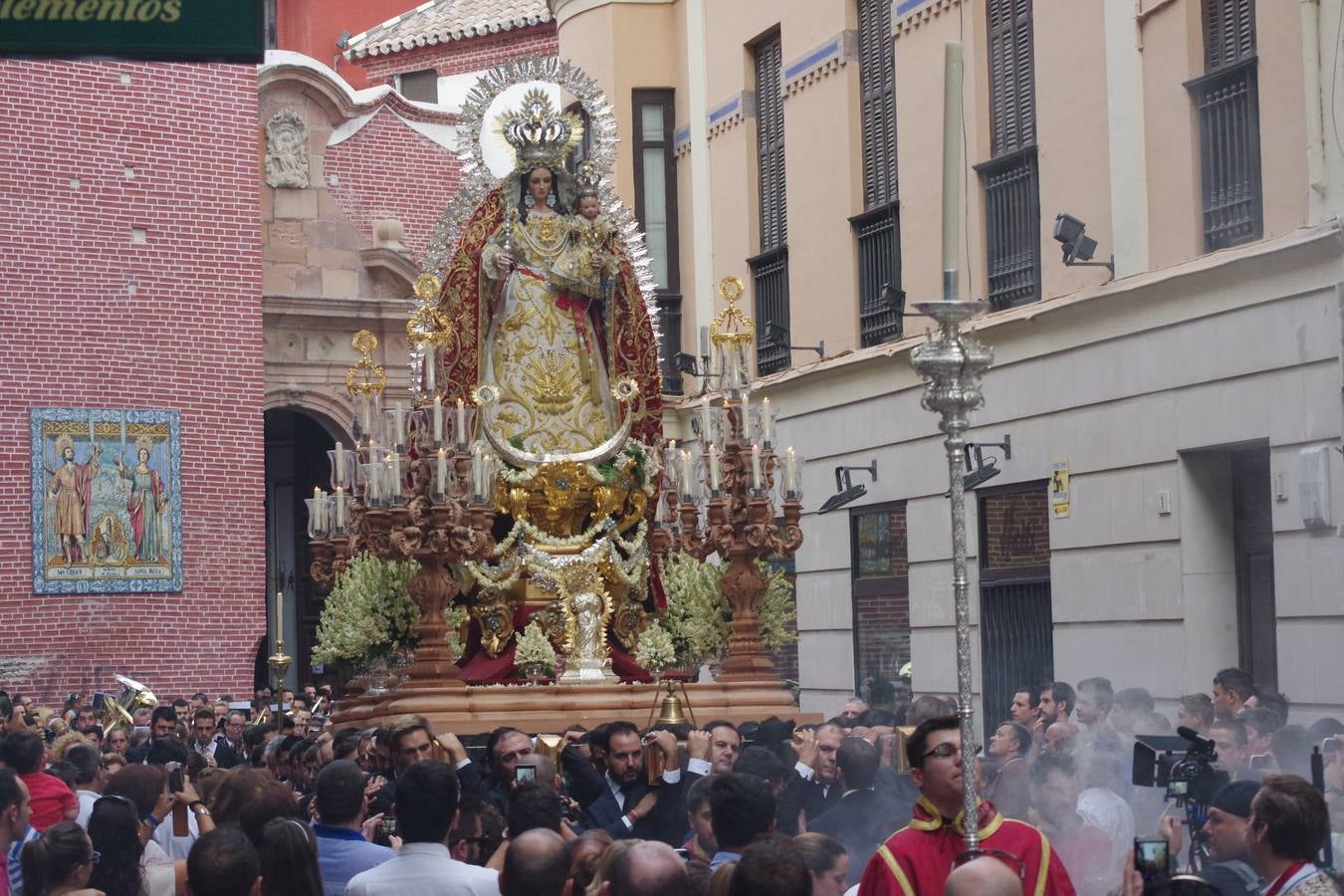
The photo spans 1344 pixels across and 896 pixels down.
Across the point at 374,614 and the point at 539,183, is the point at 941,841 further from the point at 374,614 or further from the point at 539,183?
the point at 539,183

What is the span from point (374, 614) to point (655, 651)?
1.52 m

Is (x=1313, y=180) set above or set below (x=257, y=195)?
below

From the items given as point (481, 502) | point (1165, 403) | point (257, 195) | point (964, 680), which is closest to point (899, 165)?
point (1165, 403)

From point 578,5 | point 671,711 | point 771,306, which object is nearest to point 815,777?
point 671,711

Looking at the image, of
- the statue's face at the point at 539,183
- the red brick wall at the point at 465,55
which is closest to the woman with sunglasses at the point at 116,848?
the statue's face at the point at 539,183

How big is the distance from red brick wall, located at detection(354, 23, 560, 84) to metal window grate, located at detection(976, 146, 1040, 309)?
1473 centimetres

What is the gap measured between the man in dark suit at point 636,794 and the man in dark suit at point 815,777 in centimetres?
42

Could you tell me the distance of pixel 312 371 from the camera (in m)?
27.2

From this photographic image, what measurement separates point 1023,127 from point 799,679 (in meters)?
5.89

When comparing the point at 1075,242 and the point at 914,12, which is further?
the point at 914,12

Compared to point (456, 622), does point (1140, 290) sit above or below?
above

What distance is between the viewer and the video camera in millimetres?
6723

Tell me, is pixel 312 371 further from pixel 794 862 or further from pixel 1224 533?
pixel 794 862

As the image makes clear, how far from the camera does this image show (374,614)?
41.2 feet
